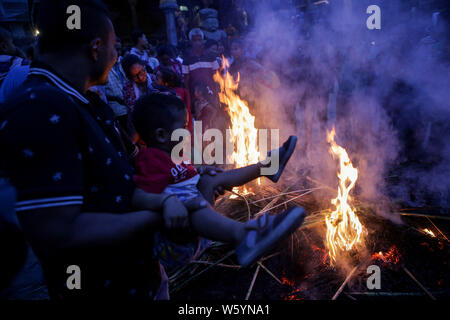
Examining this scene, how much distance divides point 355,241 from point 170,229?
2.56 meters

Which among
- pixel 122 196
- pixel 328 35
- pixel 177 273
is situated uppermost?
pixel 328 35

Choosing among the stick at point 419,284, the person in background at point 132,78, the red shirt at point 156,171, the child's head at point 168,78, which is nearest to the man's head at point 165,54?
the child's head at point 168,78

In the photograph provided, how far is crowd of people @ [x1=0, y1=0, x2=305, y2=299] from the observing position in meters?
0.92

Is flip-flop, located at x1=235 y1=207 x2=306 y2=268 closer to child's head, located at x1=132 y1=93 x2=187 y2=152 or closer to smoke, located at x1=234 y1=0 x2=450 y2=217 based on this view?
child's head, located at x1=132 y1=93 x2=187 y2=152

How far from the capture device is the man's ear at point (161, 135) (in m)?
1.92

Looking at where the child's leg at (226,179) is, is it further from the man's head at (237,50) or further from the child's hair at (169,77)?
the man's head at (237,50)

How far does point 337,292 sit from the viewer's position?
2.49 meters

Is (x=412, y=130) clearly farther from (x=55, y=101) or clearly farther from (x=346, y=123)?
(x=55, y=101)

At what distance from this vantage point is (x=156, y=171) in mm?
1776

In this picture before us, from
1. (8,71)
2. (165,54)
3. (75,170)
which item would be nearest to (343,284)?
(75,170)

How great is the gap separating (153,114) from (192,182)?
0.59m

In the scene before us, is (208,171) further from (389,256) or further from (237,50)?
(237,50)
